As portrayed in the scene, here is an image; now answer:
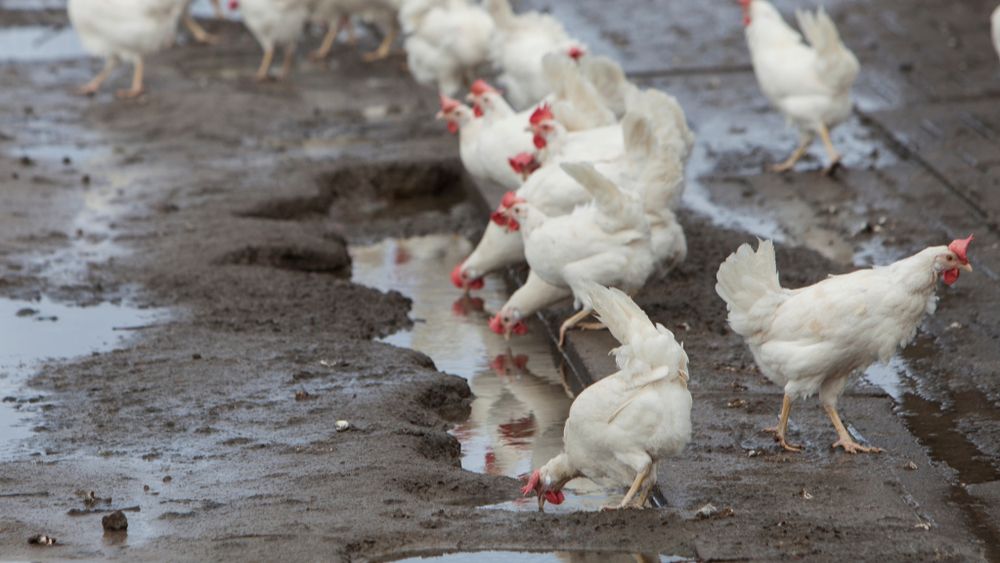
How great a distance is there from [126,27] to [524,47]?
154 inches

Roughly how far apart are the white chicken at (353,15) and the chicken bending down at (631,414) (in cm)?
846

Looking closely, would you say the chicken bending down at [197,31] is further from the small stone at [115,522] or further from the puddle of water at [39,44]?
the small stone at [115,522]

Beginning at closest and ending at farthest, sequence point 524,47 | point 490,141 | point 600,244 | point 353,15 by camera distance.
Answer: point 600,244
point 490,141
point 524,47
point 353,15

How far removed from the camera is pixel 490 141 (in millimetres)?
8734

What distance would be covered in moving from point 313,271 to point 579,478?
3153mm

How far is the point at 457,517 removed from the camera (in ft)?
16.5

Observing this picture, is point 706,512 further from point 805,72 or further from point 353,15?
point 353,15

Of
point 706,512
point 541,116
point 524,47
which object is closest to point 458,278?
point 541,116

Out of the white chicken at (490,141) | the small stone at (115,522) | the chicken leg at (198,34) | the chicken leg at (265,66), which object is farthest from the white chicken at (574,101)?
the chicken leg at (198,34)

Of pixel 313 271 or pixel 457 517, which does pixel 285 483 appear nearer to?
pixel 457 517

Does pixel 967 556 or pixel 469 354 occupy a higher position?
pixel 967 556

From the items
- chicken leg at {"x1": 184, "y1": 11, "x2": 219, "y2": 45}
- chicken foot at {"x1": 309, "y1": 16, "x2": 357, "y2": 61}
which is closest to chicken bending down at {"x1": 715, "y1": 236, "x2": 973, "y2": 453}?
chicken foot at {"x1": 309, "y1": 16, "x2": 357, "y2": 61}

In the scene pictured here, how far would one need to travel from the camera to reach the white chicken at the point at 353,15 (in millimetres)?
13539

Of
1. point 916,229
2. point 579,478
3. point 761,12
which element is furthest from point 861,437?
point 761,12
